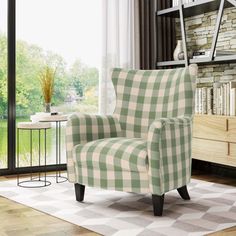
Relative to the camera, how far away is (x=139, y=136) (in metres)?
3.45

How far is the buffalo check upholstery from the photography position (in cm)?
278

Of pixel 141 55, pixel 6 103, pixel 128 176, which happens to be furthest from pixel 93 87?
pixel 128 176

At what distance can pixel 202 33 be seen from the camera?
457 cm

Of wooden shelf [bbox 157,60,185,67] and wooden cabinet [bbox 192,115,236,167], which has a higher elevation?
wooden shelf [bbox 157,60,185,67]

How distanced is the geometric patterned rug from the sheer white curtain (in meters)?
1.19

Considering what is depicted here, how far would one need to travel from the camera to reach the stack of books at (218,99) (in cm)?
386

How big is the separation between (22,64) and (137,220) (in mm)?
2324

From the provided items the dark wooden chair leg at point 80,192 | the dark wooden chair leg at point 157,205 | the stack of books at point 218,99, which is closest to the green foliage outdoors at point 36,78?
the stack of books at point 218,99

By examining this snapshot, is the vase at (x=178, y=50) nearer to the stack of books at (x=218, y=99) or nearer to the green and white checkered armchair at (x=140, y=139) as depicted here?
the stack of books at (x=218, y=99)

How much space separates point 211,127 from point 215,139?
11 centimetres

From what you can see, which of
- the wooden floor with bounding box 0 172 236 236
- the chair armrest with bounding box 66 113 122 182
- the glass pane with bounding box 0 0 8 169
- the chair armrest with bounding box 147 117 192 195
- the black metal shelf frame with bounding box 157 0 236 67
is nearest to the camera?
the wooden floor with bounding box 0 172 236 236

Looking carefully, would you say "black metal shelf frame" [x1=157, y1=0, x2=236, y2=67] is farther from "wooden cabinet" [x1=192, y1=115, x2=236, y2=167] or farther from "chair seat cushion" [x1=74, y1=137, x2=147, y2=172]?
"chair seat cushion" [x1=74, y1=137, x2=147, y2=172]

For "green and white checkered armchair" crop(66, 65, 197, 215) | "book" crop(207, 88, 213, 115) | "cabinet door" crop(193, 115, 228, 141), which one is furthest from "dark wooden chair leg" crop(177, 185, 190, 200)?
"book" crop(207, 88, 213, 115)

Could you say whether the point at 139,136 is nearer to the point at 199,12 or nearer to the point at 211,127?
the point at 211,127
